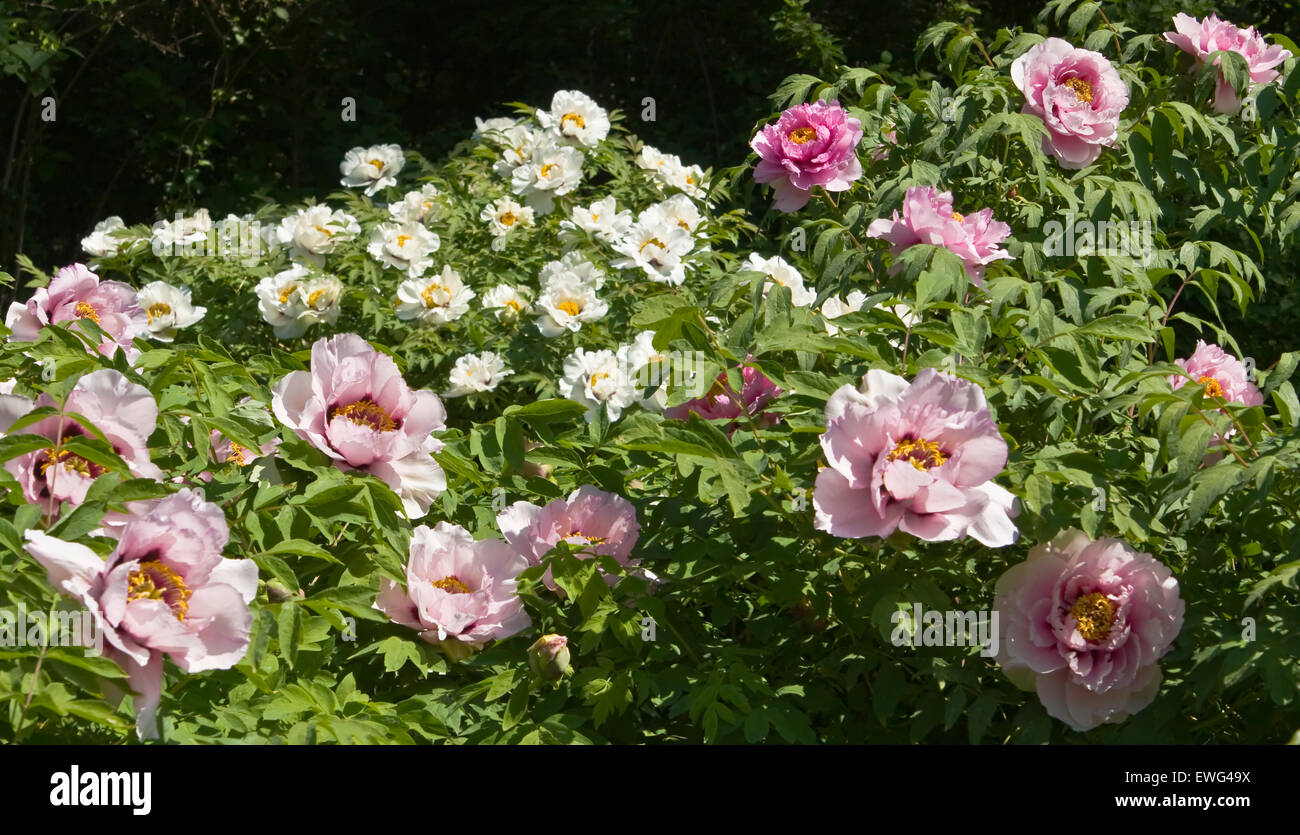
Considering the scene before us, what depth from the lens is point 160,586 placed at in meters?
1.42

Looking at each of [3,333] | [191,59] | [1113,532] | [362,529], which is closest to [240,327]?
[3,333]

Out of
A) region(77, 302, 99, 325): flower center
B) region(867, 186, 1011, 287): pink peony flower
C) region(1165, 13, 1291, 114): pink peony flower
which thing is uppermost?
region(1165, 13, 1291, 114): pink peony flower

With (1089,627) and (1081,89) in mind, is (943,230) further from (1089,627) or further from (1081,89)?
(1089,627)

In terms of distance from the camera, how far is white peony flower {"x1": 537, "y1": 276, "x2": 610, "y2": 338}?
130 inches

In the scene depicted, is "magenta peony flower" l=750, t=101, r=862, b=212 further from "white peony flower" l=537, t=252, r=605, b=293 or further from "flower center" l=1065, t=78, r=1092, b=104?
"white peony flower" l=537, t=252, r=605, b=293

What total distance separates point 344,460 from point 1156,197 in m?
1.61

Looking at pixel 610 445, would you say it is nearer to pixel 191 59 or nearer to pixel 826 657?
pixel 826 657

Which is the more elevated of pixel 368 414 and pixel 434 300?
pixel 368 414

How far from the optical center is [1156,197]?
8.20 feet

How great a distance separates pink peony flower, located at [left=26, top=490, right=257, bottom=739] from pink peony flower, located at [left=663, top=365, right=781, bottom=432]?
740mm

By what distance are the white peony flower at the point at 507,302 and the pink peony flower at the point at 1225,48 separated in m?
1.69

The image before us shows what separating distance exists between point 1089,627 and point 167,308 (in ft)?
8.53

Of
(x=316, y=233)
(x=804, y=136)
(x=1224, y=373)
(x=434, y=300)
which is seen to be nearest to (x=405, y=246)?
(x=434, y=300)

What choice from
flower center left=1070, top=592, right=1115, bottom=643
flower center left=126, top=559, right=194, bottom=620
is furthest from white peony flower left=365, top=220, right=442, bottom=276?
flower center left=1070, top=592, right=1115, bottom=643
